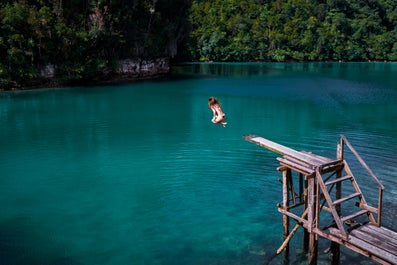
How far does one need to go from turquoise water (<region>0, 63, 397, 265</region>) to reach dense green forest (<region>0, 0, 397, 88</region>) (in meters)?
14.6

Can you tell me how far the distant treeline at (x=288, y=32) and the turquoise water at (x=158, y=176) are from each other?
89875mm

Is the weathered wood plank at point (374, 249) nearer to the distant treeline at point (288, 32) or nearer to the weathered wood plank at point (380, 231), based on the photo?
the weathered wood plank at point (380, 231)

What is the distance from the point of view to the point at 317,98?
43969mm

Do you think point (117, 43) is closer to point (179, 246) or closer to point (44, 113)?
point (44, 113)

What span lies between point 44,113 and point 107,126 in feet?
29.9

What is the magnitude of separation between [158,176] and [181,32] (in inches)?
2437

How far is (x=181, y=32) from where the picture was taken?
252ft

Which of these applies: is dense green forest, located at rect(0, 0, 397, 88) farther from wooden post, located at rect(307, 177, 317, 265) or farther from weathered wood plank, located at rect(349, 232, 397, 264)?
weathered wood plank, located at rect(349, 232, 397, 264)

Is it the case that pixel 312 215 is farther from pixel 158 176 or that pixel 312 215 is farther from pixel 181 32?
pixel 181 32

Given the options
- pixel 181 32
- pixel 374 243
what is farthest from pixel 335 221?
pixel 181 32

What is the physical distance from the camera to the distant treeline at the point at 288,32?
127062mm

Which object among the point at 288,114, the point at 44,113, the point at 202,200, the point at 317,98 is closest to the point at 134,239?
the point at 202,200

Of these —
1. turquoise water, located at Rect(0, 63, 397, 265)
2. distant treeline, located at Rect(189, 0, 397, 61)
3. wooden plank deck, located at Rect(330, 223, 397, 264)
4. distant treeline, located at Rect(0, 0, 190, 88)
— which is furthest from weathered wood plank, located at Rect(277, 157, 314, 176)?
distant treeline, located at Rect(189, 0, 397, 61)

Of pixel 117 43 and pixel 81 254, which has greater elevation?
pixel 117 43
